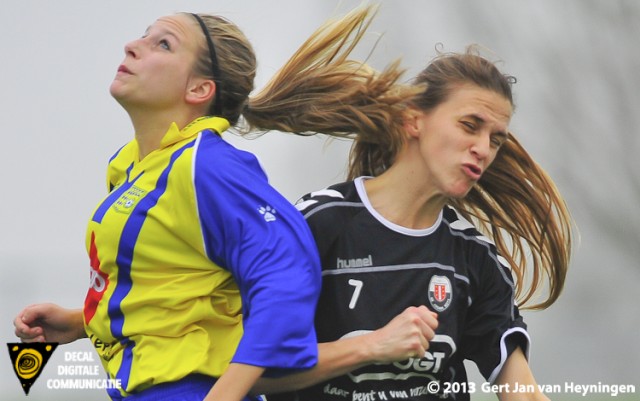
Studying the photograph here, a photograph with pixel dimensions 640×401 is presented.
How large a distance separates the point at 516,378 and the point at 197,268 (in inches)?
39.7

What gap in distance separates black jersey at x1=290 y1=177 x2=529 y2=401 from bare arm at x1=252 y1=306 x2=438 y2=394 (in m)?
0.13

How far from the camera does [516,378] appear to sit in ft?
12.9

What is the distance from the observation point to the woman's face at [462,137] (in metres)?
3.77

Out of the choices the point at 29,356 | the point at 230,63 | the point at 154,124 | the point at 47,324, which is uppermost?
the point at 230,63

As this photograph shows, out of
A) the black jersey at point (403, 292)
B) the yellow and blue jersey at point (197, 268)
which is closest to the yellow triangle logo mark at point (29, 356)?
the yellow and blue jersey at point (197, 268)

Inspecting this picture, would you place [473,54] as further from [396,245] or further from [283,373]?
[283,373]

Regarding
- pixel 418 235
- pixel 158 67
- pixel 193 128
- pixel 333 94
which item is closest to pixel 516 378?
pixel 418 235

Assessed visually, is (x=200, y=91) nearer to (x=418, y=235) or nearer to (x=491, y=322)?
(x=418, y=235)

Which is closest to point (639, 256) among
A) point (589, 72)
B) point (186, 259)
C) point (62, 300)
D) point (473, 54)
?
point (589, 72)

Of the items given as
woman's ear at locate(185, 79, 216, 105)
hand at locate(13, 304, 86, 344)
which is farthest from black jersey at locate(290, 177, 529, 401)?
hand at locate(13, 304, 86, 344)

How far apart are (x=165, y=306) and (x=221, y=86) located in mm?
668

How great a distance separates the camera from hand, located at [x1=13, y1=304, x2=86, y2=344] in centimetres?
390

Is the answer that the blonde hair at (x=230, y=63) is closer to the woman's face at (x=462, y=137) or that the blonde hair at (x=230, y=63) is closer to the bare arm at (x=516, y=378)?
the woman's face at (x=462, y=137)

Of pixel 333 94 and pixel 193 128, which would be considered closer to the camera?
pixel 193 128
